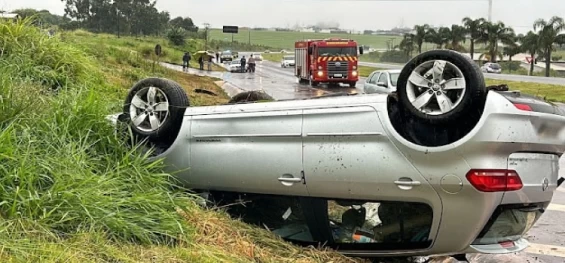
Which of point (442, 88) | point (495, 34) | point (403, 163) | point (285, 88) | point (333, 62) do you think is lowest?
point (285, 88)

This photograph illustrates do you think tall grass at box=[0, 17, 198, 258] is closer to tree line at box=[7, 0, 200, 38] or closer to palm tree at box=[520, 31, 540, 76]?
palm tree at box=[520, 31, 540, 76]

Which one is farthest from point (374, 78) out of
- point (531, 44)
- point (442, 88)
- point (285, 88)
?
point (531, 44)

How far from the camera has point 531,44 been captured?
2467 inches

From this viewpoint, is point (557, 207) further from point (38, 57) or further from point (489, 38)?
point (489, 38)

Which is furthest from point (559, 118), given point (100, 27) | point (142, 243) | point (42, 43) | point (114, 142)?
point (100, 27)

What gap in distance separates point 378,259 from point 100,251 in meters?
1.99

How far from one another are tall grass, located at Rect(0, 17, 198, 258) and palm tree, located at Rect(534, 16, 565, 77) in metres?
58.8

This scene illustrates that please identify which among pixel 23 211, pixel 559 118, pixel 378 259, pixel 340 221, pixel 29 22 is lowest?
pixel 378 259

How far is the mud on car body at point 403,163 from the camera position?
3.56 meters

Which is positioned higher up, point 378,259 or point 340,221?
point 340,221

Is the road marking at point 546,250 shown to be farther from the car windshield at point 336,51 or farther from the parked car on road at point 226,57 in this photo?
the parked car on road at point 226,57

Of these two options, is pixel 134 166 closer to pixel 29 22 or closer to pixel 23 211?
pixel 23 211

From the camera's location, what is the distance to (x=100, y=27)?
10088 centimetres

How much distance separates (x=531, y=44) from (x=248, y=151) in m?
64.5
